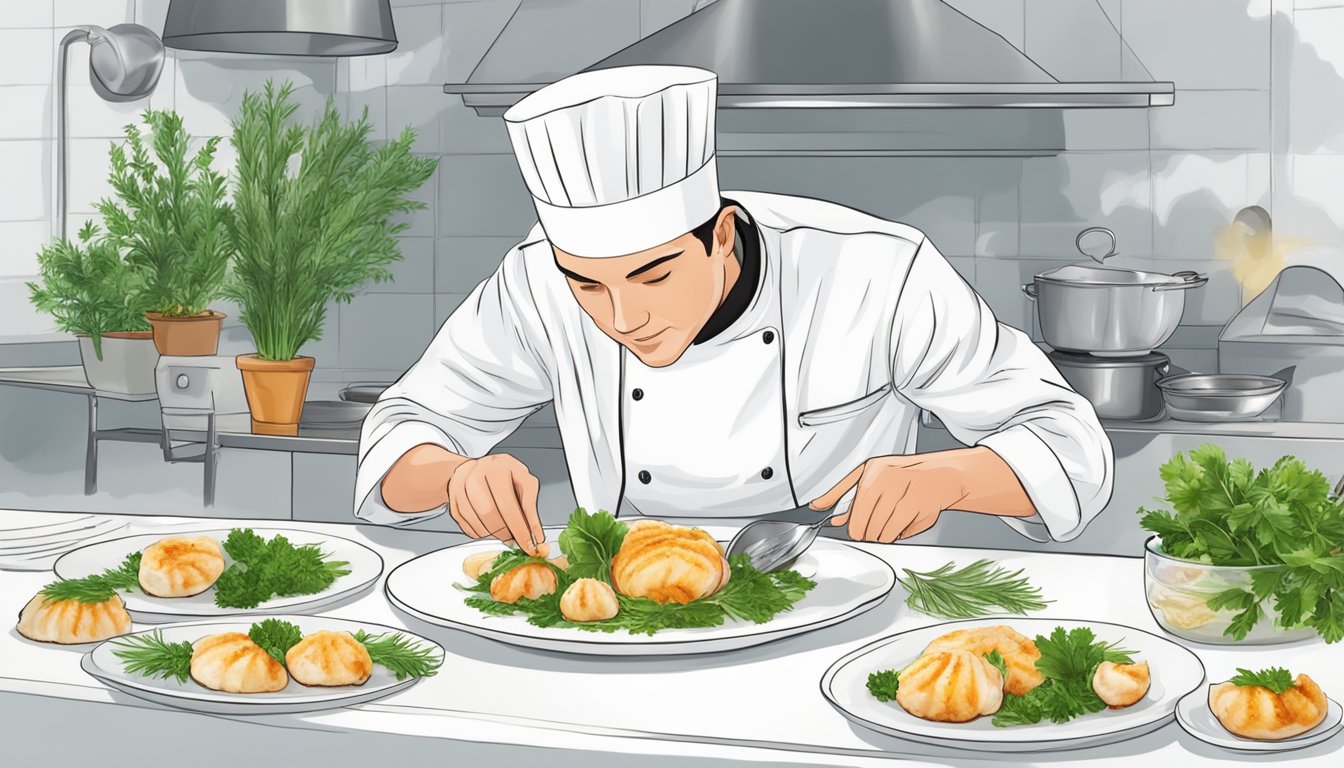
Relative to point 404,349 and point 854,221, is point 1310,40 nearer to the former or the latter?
point 854,221

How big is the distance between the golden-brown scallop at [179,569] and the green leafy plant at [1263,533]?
81 cm

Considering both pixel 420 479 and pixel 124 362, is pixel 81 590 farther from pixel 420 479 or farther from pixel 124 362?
pixel 124 362

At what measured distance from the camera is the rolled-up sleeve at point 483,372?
1743 mm

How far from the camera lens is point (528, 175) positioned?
147 centimetres

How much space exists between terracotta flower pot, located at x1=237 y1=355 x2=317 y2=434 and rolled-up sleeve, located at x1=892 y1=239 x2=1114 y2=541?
1.36 m

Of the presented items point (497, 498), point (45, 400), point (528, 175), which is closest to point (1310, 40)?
point (528, 175)

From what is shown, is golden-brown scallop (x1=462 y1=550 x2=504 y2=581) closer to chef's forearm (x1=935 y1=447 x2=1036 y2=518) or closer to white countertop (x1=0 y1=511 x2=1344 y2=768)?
white countertop (x1=0 y1=511 x2=1344 y2=768)

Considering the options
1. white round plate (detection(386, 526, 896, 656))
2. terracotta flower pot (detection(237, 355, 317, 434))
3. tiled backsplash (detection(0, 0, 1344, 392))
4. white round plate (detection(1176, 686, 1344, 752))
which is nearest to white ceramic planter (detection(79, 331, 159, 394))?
terracotta flower pot (detection(237, 355, 317, 434))

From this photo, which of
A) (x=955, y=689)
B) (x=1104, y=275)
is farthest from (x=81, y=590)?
(x=1104, y=275)

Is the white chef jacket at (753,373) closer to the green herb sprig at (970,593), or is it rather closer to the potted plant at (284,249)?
the green herb sprig at (970,593)

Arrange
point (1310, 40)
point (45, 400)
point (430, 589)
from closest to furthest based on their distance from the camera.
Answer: point (430, 589) < point (1310, 40) < point (45, 400)

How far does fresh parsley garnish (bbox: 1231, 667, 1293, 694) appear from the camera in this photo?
84 centimetres

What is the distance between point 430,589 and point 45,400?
2.31 metres

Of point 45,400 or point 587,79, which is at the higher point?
point 587,79
